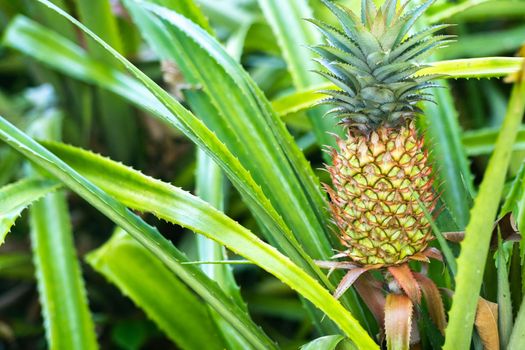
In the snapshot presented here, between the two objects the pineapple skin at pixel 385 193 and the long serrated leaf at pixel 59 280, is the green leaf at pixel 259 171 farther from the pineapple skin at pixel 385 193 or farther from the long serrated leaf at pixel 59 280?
the long serrated leaf at pixel 59 280

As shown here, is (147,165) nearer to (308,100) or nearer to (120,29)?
(120,29)

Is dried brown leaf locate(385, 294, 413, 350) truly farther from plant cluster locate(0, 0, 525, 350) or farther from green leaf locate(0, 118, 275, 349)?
green leaf locate(0, 118, 275, 349)

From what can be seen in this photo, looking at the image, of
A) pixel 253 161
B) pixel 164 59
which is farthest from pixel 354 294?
pixel 164 59

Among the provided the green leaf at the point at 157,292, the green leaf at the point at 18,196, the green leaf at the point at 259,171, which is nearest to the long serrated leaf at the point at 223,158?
the green leaf at the point at 259,171

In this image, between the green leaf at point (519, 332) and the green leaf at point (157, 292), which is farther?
the green leaf at point (157, 292)

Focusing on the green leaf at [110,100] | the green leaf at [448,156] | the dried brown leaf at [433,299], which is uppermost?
the green leaf at [110,100]

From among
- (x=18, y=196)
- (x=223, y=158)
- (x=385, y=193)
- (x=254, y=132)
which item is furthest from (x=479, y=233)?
(x=18, y=196)

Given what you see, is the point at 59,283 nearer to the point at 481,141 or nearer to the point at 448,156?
the point at 448,156

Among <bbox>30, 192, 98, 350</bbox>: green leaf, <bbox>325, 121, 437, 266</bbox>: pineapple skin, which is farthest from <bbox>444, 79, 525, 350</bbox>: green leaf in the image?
<bbox>30, 192, 98, 350</bbox>: green leaf
